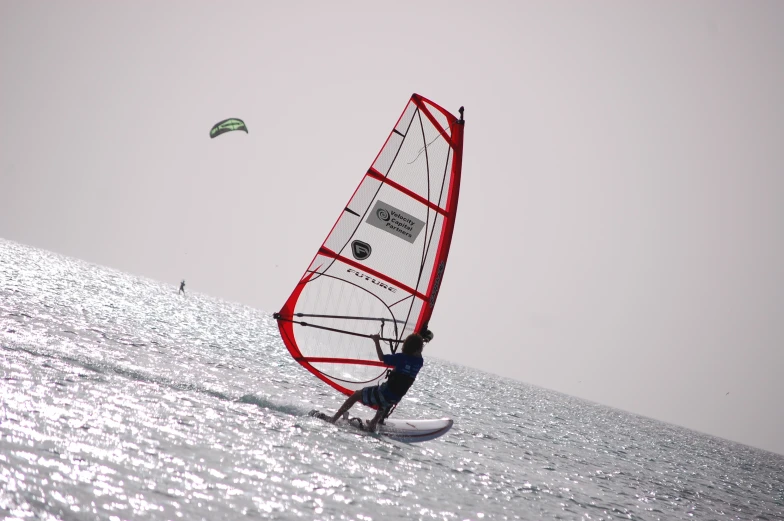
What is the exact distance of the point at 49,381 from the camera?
8.98m

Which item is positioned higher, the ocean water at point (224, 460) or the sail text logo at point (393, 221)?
the sail text logo at point (393, 221)

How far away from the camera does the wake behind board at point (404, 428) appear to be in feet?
35.7

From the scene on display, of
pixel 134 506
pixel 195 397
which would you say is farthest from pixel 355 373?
pixel 134 506

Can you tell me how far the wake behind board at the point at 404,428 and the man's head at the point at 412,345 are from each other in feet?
5.62

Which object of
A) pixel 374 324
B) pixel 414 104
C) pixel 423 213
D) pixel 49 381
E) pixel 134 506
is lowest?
pixel 49 381

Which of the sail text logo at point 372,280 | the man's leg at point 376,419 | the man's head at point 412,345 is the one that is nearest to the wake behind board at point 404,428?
the man's leg at point 376,419

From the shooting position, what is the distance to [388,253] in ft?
33.2

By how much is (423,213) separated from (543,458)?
756 centimetres

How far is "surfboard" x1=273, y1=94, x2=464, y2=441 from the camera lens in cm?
1010

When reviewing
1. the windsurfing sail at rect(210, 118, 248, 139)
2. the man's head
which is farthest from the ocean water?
the windsurfing sail at rect(210, 118, 248, 139)

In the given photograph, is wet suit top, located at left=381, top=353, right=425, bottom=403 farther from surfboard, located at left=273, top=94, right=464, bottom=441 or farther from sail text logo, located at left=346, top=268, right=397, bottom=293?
sail text logo, located at left=346, top=268, right=397, bottom=293

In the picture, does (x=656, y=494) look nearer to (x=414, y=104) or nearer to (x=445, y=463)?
(x=445, y=463)

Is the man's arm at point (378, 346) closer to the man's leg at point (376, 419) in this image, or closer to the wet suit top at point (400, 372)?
the wet suit top at point (400, 372)

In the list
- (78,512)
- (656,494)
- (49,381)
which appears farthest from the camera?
(656,494)
